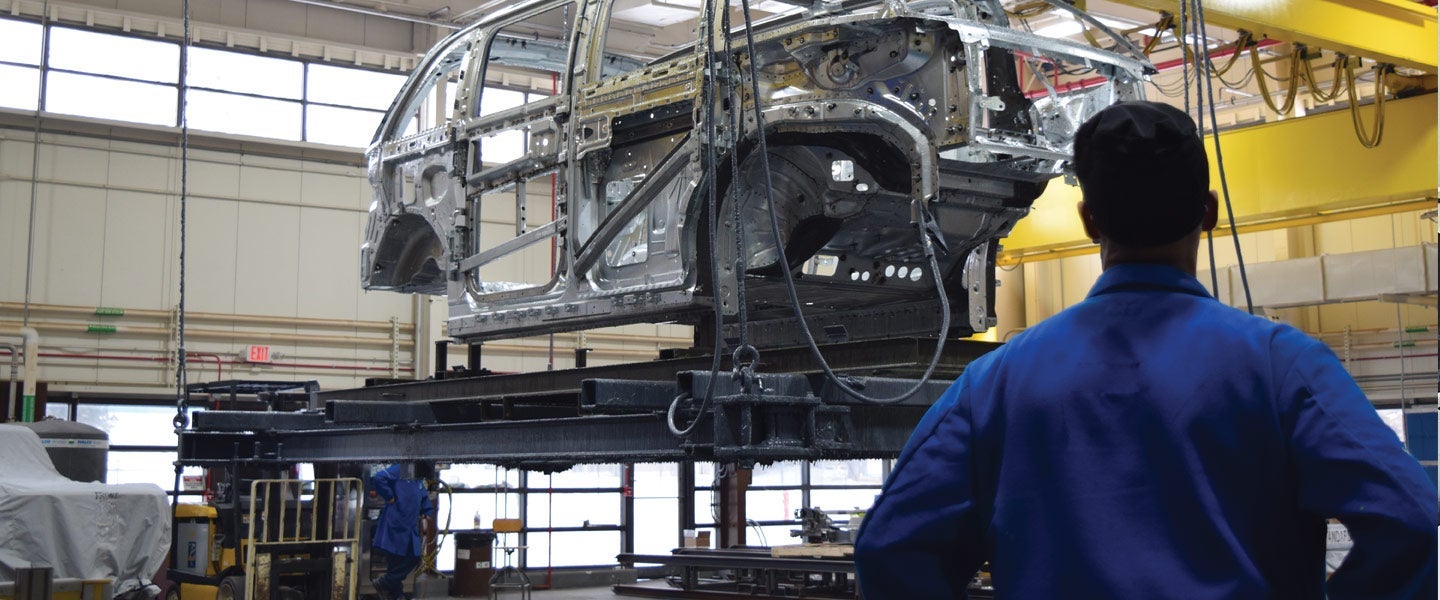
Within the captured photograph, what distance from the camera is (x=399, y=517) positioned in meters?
16.0

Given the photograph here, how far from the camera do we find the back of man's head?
5.81 feet

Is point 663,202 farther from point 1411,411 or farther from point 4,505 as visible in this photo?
point 1411,411

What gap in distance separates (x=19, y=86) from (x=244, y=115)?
2679 millimetres

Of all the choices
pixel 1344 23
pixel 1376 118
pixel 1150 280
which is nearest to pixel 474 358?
pixel 1150 280

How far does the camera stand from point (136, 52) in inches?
725

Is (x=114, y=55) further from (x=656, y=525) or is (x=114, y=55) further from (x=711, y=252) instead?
(x=711, y=252)

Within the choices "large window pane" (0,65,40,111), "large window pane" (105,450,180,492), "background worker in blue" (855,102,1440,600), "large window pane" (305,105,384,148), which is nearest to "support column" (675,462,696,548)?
"large window pane" (305,105,384,148)

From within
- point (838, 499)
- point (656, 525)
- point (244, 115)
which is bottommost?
point (656, 525)

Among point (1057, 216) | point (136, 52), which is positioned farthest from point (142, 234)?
point (1057, 216)

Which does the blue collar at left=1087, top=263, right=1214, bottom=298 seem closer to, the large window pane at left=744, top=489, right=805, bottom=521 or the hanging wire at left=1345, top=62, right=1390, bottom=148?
the hanging wire at left=1345, top=62, right=1390, bottom=148

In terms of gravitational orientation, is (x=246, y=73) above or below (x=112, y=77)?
above

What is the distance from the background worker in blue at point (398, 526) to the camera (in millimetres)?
15938

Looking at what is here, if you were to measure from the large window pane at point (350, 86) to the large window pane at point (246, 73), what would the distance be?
18cm

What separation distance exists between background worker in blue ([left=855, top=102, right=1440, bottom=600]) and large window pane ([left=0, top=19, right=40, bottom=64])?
18.4m
